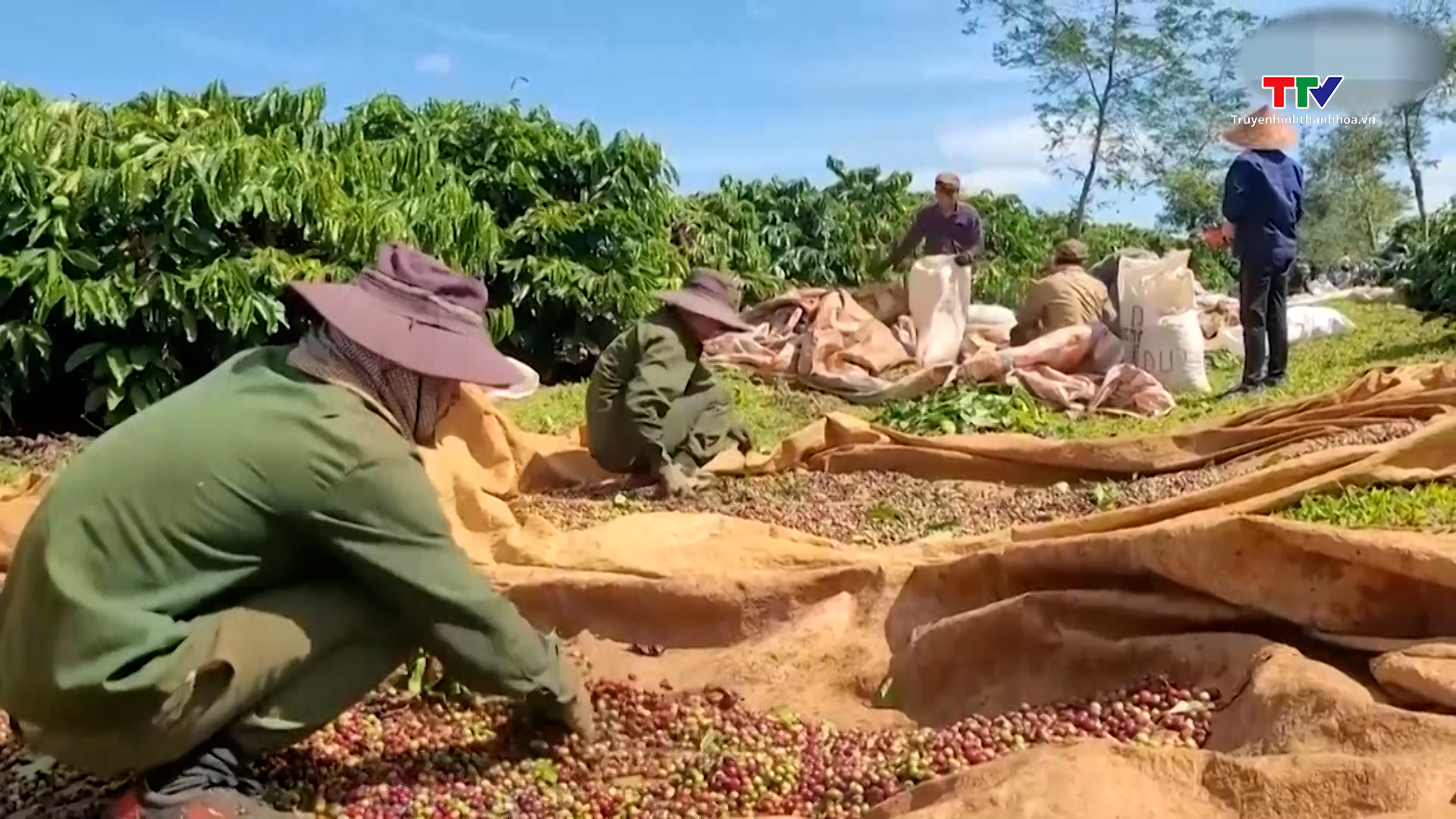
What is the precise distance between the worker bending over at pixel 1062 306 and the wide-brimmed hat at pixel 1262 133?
1.38m

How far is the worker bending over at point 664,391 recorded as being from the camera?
5.71 metres

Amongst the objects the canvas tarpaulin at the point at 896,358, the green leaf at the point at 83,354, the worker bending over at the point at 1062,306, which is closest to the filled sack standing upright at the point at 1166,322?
the canvas tarpaulin at the point at 896,358

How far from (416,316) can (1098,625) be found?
1.51 meters

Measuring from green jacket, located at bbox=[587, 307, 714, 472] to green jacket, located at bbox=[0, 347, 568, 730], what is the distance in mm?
3297

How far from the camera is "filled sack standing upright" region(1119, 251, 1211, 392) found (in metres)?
8.12

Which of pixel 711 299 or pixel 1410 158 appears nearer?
pixel 711 299

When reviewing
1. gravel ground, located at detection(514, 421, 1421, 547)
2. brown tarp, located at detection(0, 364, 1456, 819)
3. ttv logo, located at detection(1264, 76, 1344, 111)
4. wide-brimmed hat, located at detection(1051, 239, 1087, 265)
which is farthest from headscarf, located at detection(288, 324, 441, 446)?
ttv logo, located at detection(1264, 76, 1344, 111)

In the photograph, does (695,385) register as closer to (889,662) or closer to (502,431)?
(502,431)

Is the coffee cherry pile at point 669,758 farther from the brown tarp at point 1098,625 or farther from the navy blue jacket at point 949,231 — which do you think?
the navy blue jacket at point 949,231

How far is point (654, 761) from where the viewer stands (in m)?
2.88

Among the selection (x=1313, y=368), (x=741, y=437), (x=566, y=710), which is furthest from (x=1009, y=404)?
(x=566, y=710)

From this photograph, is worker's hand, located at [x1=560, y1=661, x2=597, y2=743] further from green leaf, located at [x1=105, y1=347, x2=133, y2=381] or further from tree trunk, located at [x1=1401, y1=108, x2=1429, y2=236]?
tree trunk, located at [x1=1401, y1=108, x2=1429, y2=236]

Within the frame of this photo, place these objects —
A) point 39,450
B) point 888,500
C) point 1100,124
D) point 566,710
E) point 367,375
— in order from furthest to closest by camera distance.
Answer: point 1100,124
point 39,450
point 888,500
point 566,710
point 367,375

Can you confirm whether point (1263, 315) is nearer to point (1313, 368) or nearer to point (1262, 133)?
point (1262, 133)
